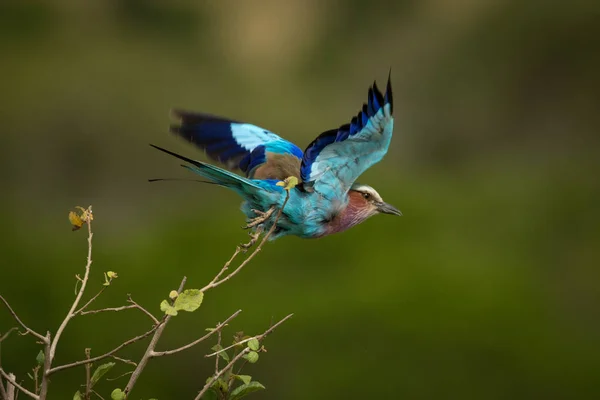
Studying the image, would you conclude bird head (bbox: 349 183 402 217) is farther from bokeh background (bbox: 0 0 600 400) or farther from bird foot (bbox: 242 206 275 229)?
bokeh background (bbox: 0 0 600 400)

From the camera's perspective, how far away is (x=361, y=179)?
820 centimetres

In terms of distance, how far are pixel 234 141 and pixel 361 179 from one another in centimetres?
447

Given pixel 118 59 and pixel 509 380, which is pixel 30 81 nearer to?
pixel 118 59

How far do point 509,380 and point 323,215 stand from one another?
4938mm

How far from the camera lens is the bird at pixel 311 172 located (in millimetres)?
2947

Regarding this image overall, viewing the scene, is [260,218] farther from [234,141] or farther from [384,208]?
[234,141]

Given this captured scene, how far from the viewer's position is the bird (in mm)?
2947

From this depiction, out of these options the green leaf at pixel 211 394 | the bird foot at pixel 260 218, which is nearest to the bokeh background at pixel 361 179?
the bird foot at pixel 260 218

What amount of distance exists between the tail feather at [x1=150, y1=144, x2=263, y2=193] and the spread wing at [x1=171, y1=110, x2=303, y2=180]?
344 millimetres

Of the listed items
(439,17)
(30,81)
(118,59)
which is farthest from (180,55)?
(439,17)

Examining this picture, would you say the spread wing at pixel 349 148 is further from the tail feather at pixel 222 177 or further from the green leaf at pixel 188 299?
the green leaf at pixel 188 299

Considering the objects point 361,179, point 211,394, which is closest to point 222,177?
point 211,394

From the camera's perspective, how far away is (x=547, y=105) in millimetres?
10234

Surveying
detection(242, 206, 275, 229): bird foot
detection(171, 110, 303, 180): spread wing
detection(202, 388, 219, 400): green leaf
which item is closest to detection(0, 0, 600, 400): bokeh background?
detection(171, 110, 303, 180): spread wing
